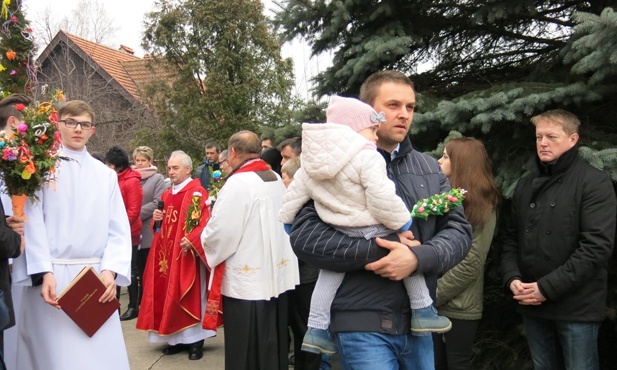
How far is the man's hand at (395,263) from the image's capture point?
7.57 ft

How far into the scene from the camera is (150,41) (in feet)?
65.7

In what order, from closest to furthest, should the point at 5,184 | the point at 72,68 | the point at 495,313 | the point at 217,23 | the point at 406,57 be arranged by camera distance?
the point at 5,184, the point at 495,313, the point at 406,57, the point at 217,23, the point at 72,68

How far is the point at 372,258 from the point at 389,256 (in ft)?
0.25

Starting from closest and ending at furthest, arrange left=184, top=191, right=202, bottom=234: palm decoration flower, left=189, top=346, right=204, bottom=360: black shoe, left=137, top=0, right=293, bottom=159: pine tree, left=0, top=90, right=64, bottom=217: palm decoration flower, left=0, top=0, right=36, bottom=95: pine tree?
1. left=0, top=90, right=64, bottom=217: palm decoration flower
2. left=0, top=0, right=36, bottom=95: pine tree
3. left=184, top=191, right=202, bottom=234: palm decoration flower
4. left=189, top=346, right=204, bottom=360: black shoe
5. left=137, top=0, right=293, bottom=159: pine tree

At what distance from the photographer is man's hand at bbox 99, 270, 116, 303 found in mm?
3770

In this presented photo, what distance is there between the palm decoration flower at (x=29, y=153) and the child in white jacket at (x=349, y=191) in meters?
1.79

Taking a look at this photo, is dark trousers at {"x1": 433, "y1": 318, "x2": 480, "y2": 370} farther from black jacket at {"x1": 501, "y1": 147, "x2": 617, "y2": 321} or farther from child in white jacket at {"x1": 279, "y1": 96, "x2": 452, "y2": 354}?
child in white jacket at {"x1": 279, "y1": 96, "x2": 452, "y2": 354}

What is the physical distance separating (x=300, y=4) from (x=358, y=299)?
343 cm

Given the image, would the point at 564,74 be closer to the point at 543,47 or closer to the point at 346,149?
the point at 543,47

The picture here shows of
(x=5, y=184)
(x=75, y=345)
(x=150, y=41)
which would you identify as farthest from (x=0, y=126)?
(x=150, y=41)

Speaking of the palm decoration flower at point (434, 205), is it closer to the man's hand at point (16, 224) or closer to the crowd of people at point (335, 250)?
the crowd of people at point (335, 250)

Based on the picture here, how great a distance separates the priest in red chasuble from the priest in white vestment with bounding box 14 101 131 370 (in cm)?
166

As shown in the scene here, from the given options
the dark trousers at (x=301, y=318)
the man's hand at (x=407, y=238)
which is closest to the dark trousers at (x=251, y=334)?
the dark trousers at (x=301, y=318)

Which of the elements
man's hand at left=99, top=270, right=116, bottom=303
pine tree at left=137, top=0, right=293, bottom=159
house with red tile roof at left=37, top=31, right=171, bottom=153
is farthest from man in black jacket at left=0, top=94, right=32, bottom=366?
house with red tile roof at left=37, top=31, right=171, bottom=153
